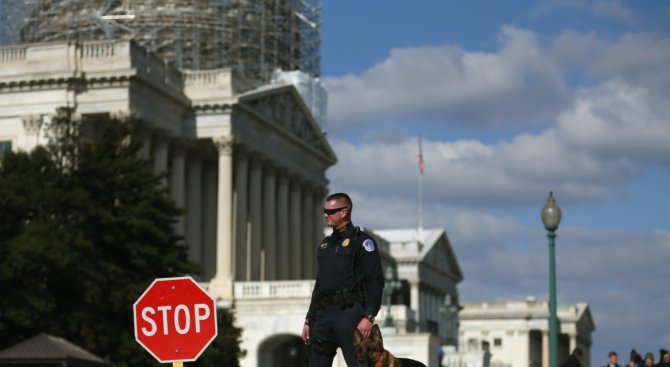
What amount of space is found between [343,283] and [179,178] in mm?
73317

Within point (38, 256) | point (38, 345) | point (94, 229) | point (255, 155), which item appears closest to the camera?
point (38, 345)

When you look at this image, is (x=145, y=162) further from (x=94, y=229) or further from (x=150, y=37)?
(x=150, y=37)

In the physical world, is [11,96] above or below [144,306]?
above

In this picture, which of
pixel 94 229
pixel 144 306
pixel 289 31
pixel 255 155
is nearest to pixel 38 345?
pixel 94 229

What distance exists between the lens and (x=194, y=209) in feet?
300

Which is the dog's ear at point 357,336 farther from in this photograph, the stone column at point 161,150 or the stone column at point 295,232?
the stone column at point 295,232

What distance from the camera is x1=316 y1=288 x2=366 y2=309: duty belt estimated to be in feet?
49.6

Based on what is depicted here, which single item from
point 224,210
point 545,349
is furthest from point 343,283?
point 545,349

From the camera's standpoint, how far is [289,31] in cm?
10812

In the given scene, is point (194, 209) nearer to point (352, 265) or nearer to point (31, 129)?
point (31, 129)

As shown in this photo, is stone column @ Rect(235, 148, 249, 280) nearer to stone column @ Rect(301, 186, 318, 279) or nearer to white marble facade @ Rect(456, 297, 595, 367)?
stone column @ Rect(301, 186, 318, 279)

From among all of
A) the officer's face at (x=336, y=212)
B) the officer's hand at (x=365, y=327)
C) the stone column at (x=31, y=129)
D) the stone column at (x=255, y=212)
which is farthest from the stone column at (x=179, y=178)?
the officer's hand at (x=365, y=327)

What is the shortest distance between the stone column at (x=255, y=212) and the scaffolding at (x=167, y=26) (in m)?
8.06

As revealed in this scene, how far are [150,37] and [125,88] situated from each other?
1896cm
